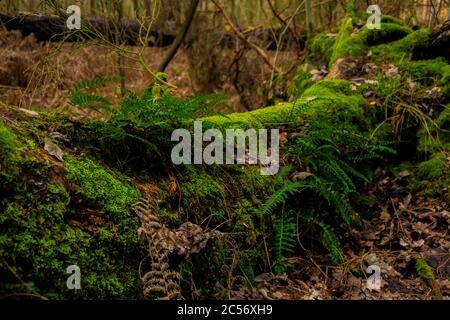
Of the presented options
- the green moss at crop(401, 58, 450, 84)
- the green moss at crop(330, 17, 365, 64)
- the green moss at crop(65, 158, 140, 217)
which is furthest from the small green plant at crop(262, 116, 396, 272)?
the green moss at crop(330, 17, 365, 64)

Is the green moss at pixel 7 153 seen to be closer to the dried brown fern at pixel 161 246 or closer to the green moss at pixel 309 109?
the dried brown fern at pixel 161 246

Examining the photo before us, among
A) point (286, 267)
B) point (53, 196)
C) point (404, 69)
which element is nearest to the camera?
point (53, 196)

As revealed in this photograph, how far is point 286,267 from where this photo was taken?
9.70 ft

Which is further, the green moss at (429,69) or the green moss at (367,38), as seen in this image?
the green moss at (367,38)

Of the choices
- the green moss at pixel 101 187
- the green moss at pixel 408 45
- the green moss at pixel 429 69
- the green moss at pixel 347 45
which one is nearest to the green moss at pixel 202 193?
the green moss at pixel 101 187

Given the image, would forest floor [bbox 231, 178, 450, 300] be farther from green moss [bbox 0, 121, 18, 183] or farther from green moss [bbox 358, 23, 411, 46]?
green moss [bbox 358, 23, 411, 46]

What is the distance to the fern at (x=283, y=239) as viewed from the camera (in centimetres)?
283

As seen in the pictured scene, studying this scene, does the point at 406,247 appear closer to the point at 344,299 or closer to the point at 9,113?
the point at 344,299

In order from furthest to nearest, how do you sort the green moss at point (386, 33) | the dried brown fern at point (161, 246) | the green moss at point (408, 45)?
the green moss at point (386, 33) → the green moss at point (408, 45) → the dried brown fern at point (161, 246)

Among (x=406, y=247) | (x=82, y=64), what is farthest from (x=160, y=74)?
(x=82, y=64)

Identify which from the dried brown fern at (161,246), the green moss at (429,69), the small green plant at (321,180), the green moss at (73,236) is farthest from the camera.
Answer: the green moss at (429,69)

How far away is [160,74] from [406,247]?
→ 8.70ft

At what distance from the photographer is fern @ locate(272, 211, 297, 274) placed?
2.83 metres

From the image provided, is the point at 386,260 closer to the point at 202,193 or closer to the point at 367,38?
the point at 202,193
